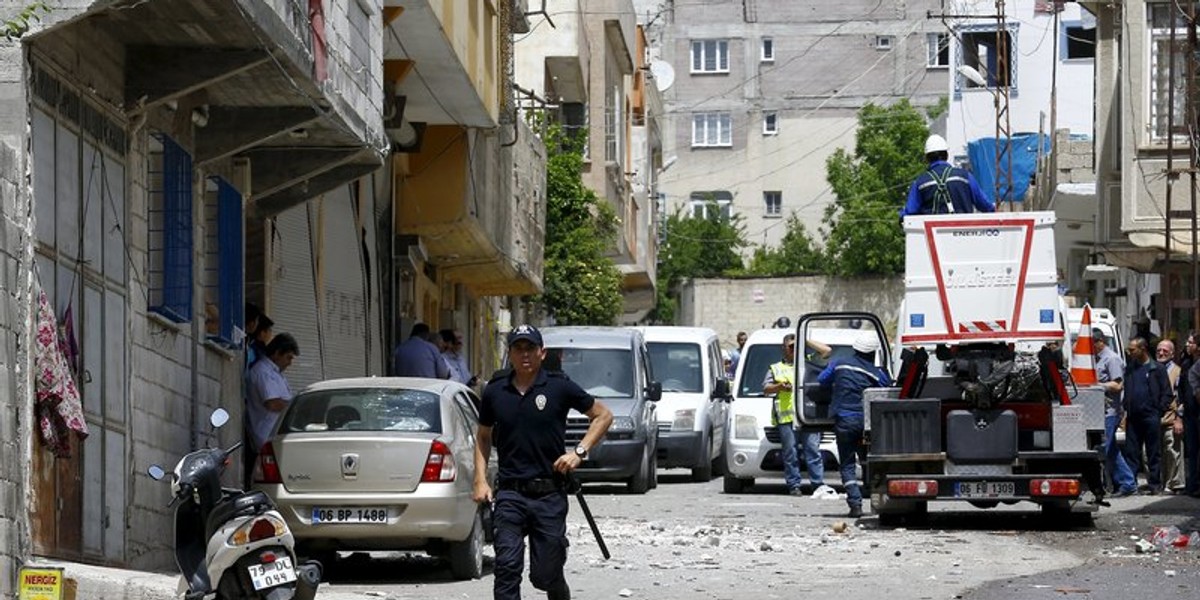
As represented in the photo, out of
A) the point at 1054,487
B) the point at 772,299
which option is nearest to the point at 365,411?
the point at 1054,487

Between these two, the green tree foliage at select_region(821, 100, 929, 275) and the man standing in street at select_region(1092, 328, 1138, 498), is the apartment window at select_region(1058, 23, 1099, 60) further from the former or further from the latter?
the man standing in street at select_region(1092, 328, 1138, 498)

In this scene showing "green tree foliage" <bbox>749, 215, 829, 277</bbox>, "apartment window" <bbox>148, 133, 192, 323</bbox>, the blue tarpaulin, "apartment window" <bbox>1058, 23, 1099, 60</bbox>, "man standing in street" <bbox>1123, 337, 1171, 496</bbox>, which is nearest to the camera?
"apartment window" <bbox>148, 133, 192, 323</bbox>

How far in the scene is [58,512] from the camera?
1323cm

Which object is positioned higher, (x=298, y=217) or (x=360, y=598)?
(x=298, y=217)

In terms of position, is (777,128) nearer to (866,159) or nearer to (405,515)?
(866,159)

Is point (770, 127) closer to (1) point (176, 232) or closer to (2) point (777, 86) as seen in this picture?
(2) point (777, 86)

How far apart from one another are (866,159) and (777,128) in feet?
19.7

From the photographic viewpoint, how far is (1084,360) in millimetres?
25328

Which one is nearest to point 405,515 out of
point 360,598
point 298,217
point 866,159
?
point 360,598

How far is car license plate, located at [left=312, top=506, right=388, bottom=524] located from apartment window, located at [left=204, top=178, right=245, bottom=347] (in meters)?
3.49

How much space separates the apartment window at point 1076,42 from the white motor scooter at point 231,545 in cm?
5072

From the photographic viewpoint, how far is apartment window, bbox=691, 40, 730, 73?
88688mm

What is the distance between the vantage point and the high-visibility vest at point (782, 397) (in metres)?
26.0

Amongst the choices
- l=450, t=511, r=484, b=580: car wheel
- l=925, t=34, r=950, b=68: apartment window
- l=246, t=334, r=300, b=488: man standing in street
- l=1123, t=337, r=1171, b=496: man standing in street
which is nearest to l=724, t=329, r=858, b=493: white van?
l=1123, t=337, r=1171, b=496: man standing in street
